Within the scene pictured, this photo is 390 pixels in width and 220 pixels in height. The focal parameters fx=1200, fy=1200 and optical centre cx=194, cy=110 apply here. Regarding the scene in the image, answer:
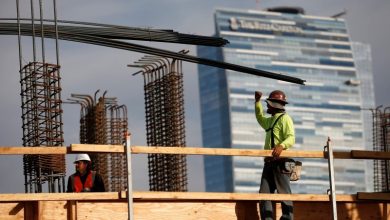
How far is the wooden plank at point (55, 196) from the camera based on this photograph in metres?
16.1

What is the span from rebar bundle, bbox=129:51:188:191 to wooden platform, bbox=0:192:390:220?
13.1 metres

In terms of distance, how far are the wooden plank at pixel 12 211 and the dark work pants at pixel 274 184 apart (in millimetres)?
3579

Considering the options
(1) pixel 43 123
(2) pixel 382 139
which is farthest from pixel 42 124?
(2) pixel 382 139

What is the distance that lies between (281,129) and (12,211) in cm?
430

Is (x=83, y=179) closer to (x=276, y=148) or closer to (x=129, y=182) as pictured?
(x=129, y=182)

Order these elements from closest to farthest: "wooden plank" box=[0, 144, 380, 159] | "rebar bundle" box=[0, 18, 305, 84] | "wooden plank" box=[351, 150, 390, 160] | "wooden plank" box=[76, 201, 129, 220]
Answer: "wooden plank" box=[0, 144, 380, 159], "wooden plank" box=[76, 201, 129, 220], "wooden plank" box=[351, 150, 390, 160], "rebar bundle" box=[0, 18, 305, 84]

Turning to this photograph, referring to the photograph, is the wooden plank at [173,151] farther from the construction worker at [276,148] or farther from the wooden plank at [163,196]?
the wooden plank at [163,196]

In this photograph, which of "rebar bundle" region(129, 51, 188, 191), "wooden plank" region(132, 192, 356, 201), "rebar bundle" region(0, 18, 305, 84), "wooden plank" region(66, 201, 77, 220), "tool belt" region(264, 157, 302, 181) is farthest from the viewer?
"rebar bundle" region(129, 51, 188, 191)

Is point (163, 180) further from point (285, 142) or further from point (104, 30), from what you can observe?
point (285, 142)

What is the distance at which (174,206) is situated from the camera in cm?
1727

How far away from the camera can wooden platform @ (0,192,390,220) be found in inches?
643

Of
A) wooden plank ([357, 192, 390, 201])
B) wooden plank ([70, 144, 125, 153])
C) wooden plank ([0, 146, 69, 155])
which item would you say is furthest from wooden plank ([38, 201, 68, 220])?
wooden plank ([357, 192, 390, 201])

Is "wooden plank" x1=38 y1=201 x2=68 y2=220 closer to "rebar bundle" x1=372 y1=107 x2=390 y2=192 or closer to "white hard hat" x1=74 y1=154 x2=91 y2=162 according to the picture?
"white hard hat" x1=74 y1=154 x2=91 y2=162

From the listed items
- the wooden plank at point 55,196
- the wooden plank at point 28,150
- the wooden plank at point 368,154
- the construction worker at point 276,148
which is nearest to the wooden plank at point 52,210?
the wooden plank at point 55,196
